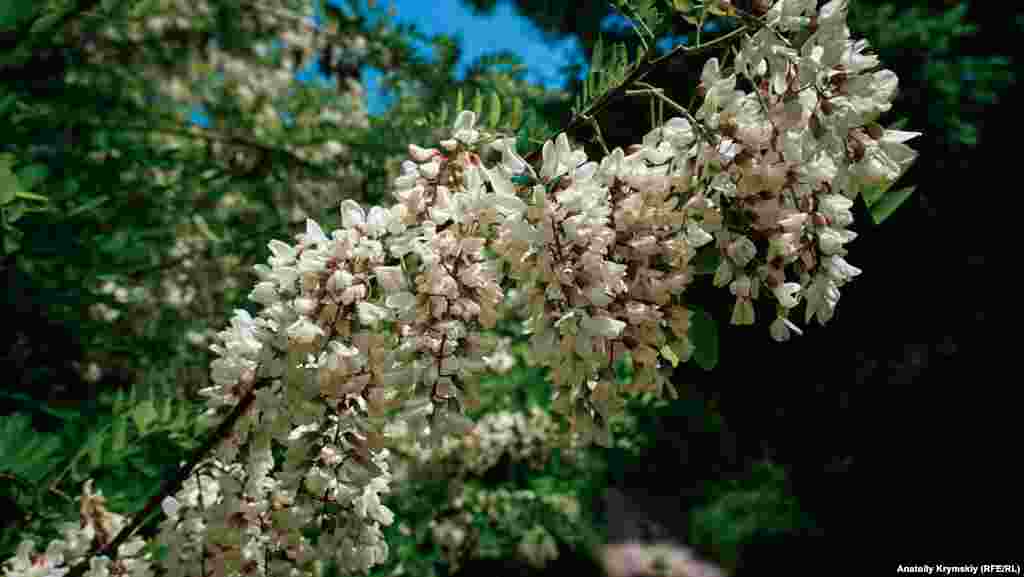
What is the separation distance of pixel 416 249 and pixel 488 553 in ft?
11.0

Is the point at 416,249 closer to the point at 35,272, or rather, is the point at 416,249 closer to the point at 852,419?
the point at 35,272

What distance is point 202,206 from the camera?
334 cm

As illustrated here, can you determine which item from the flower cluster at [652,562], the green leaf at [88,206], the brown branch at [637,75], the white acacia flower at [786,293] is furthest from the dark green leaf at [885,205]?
the flower cluster at [652,562]

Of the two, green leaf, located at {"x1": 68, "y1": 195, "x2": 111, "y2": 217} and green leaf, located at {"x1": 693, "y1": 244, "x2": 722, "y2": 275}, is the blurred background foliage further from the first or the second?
green leaf, located at {"x1": 693, "y1": 244, "x2": 722, "y2": 275}

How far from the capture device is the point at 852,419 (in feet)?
27.6

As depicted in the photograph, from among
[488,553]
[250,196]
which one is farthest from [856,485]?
[250,196]

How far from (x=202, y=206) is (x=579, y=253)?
285 centimetres

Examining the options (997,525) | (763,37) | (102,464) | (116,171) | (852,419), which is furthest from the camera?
(852,419)

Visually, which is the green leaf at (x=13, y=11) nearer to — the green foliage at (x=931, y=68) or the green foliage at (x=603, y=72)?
the green foliage at (x=603, y=72)

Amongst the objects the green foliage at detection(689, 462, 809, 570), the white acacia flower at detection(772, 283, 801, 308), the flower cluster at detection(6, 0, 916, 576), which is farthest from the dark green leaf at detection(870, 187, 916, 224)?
the green foliage at detection(689, 462, 809, 570)

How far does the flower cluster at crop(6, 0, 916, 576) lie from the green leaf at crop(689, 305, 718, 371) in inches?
3.2

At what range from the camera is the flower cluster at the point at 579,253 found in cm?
89

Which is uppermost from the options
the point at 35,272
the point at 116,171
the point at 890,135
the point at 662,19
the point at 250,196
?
the point at 250,196

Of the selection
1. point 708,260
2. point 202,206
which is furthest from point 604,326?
point 202,206
